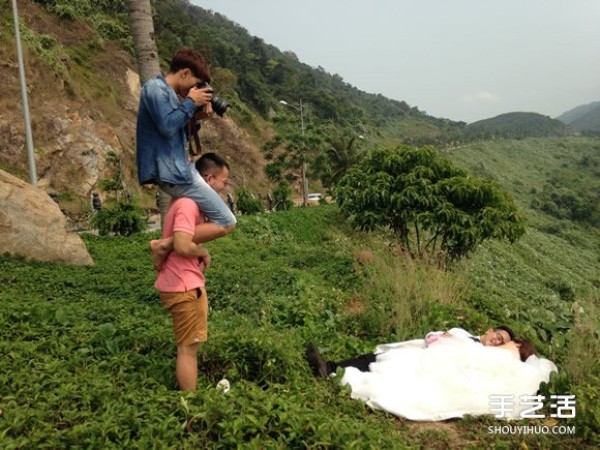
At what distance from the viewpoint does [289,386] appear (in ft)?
11.3

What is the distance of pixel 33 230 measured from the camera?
8.21 m

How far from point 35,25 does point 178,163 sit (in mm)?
36643

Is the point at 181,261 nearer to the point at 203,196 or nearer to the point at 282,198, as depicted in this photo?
the point at 203,196

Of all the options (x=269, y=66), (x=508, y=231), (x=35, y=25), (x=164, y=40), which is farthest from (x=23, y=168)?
(x=269, y=66)

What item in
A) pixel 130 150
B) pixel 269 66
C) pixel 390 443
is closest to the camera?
pixel 390 443

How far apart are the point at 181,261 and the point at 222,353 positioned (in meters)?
0.82

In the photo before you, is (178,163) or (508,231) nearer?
(178,163)

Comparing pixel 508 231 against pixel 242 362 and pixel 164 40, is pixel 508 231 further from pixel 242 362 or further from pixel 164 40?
pixel 164 40

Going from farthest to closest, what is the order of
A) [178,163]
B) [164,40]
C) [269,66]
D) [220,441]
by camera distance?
[269,66] → [164,40] → [178,163] → [220,441]

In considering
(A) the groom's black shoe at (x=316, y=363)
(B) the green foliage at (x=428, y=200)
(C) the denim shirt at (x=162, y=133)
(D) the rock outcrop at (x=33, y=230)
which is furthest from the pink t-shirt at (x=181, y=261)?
(B) the green foliage at (x=428, y=200)

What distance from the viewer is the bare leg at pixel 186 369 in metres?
3.19

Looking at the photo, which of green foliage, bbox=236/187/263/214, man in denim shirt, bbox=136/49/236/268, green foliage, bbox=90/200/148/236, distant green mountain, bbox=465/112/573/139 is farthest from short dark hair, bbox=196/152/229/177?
distant green mountain, bbox=465/112/573/139

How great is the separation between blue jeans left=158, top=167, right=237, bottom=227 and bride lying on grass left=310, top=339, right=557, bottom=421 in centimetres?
164

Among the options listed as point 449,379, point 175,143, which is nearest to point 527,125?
point 449,379
